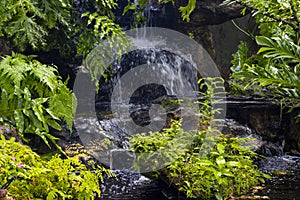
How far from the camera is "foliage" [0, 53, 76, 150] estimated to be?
1.63 m

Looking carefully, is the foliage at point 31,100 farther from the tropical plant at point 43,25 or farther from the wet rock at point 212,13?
the wet rock at point 212,13

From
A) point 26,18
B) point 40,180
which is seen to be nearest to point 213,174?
point 40,180

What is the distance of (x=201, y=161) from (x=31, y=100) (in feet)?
4.58

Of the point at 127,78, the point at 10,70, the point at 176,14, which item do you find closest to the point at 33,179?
the point at 10,70

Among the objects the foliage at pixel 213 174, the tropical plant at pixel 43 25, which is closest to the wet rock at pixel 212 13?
the tropical plant at pixel 43 25

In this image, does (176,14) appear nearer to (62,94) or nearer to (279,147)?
(279,147)

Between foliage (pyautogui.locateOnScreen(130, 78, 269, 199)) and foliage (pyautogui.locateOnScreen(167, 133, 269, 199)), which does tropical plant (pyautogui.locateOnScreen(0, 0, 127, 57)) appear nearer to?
foliage (pyautogui.locateOnScreen(130, 78, 269, 199))

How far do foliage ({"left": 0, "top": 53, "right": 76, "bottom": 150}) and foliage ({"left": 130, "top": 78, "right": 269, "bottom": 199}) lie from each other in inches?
32.5

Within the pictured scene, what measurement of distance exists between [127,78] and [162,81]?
789 mm

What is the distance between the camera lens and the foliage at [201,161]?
2418 mm

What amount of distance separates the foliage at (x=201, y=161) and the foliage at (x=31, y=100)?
0.83 metres

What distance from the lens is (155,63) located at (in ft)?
23.5

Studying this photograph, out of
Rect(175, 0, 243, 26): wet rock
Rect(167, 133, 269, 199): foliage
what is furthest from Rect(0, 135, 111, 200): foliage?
Rect(175, 0, 243, 26): wet rock

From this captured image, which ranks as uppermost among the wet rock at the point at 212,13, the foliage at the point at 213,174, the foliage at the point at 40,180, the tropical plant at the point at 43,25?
the wet rock at the point at 212,13
